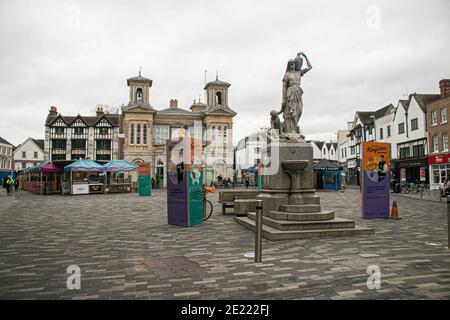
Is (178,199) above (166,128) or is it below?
below

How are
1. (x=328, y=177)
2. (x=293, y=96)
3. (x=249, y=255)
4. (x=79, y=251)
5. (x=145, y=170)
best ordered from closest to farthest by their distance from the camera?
(x=249, y=255), (x=79, y=251), (x=293, y=96), (x=145, y=170), (x=328, y=177)

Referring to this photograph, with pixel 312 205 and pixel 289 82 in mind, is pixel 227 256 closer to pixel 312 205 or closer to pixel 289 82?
pixel 312 205

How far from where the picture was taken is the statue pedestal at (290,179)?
8.57 m

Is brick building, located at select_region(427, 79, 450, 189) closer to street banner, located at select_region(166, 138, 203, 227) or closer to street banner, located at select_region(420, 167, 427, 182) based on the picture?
street banner, located at select_region(420, 167, 427, 182)

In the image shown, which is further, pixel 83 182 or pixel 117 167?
pixel 117 167

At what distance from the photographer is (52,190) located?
104 ft

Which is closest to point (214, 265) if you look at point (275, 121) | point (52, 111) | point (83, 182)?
point (275, 121)

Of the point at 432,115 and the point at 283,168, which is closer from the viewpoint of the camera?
the point at 283,168

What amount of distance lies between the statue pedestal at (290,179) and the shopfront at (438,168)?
86.3ft

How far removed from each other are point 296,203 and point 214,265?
3.98 metres

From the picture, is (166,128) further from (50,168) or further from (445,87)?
(445,87)

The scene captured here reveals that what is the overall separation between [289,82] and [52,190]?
1193 inches

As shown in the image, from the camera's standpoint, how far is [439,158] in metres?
29.2
